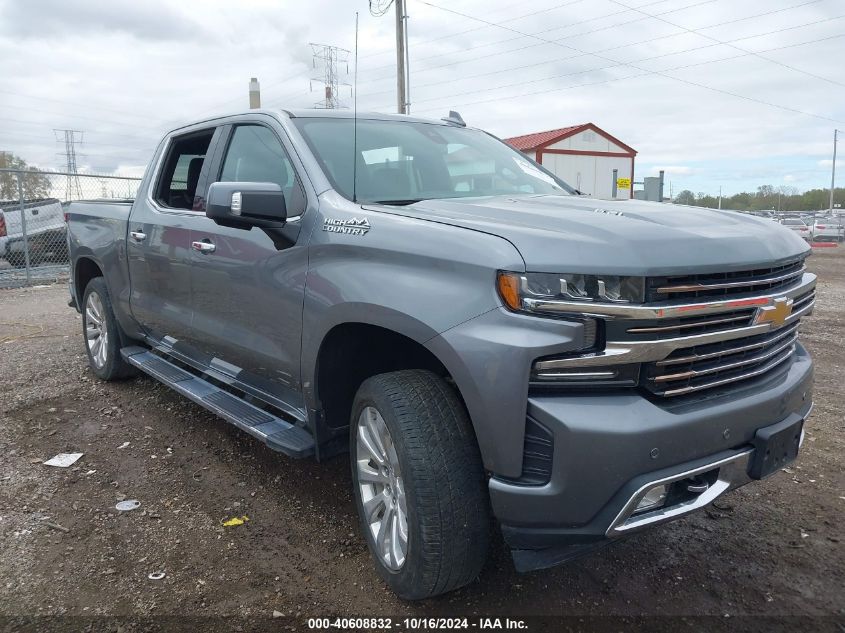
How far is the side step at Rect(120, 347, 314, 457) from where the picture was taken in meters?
3.07

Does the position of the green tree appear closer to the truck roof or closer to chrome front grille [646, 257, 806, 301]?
the truck roof

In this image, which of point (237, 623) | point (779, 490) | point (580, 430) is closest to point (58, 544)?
point (237, 623)

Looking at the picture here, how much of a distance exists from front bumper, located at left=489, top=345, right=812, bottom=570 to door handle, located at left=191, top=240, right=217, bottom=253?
7.04 ft

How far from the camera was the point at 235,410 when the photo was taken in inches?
139

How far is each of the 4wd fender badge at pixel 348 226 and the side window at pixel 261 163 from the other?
0.24 meters

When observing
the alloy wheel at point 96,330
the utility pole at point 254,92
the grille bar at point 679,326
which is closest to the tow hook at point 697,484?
the grille bar at point 679,326

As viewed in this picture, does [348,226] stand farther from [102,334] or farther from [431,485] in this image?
[102,334]

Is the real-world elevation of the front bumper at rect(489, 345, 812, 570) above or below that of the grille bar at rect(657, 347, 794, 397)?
below

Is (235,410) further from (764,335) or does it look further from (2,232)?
(2,232)

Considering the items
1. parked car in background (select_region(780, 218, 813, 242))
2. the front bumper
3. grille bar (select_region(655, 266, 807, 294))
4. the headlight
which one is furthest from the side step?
parked car in background (select_region(780, 218, 813, 242))

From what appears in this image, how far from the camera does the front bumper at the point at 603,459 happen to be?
2037 millimetres

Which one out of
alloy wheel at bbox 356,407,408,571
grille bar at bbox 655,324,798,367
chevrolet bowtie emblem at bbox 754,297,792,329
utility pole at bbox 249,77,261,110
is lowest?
alloy wheel at bbox 356,407,408,571

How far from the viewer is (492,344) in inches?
83.3

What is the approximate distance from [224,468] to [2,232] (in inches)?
449
